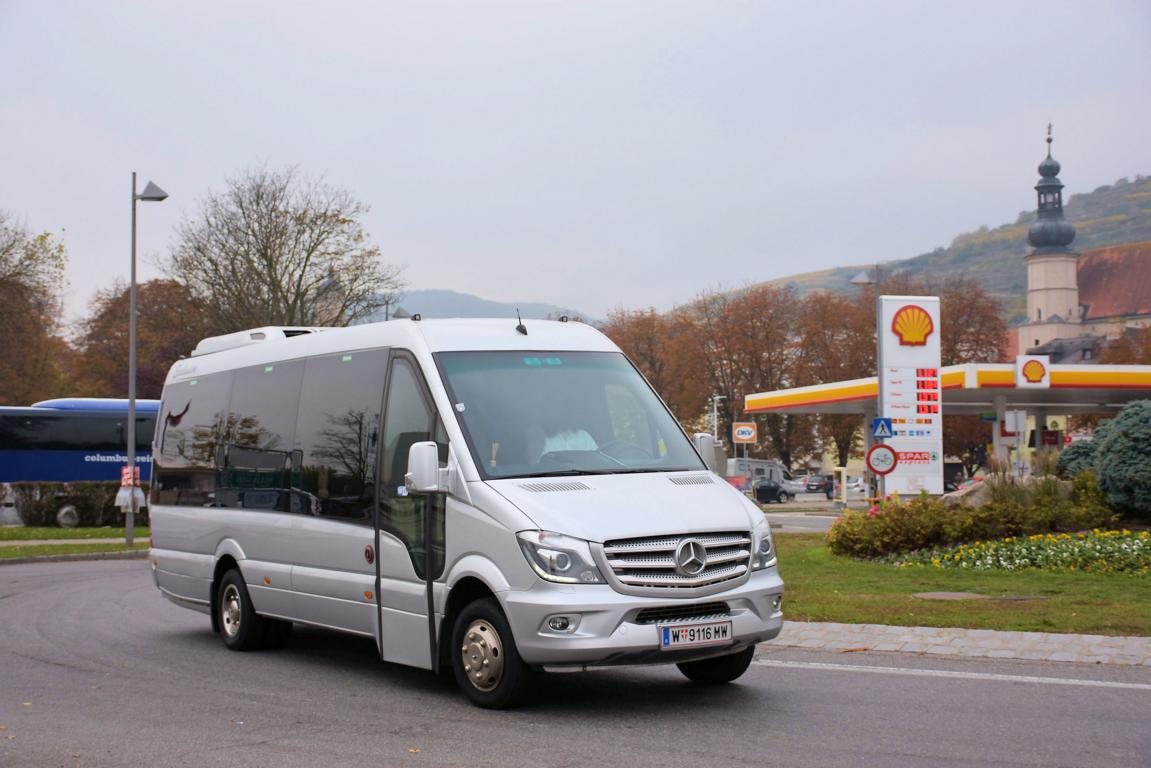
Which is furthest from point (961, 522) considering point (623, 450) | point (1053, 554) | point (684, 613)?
point (684, 613)

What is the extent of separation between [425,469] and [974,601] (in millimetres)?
7647

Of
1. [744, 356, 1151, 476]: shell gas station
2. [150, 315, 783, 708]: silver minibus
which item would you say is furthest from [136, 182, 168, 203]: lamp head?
[744, 356, 1151, 476]: shell gas station

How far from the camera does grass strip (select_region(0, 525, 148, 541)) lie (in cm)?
3291

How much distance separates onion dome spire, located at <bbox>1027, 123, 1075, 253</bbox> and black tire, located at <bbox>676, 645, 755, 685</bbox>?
A: 150m

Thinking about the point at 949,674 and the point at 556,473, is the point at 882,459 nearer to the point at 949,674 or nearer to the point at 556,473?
the point at 949,674

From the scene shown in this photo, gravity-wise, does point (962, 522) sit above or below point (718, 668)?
above

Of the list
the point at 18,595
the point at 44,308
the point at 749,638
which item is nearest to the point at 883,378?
the point at 18,595

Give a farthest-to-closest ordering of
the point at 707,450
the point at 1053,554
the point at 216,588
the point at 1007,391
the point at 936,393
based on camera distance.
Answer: the point at 1007,391 → the point at 936,393 → the point at 1053,554 → the point at 216,588 → the point at 707,450

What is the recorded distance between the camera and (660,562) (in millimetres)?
8125

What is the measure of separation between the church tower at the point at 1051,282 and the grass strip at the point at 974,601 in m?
147

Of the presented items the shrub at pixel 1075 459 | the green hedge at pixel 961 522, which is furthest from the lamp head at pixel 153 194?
the shrub at pixel 1075 459

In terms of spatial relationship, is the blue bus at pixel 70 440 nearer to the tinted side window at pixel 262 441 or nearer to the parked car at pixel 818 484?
the tinted side window at pixel 262 441

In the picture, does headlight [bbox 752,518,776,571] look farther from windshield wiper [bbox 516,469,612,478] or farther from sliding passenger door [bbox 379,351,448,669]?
sliding passenger door [bbox 379,351,448,669]

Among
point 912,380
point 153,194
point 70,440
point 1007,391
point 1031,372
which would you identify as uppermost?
point 153,194
